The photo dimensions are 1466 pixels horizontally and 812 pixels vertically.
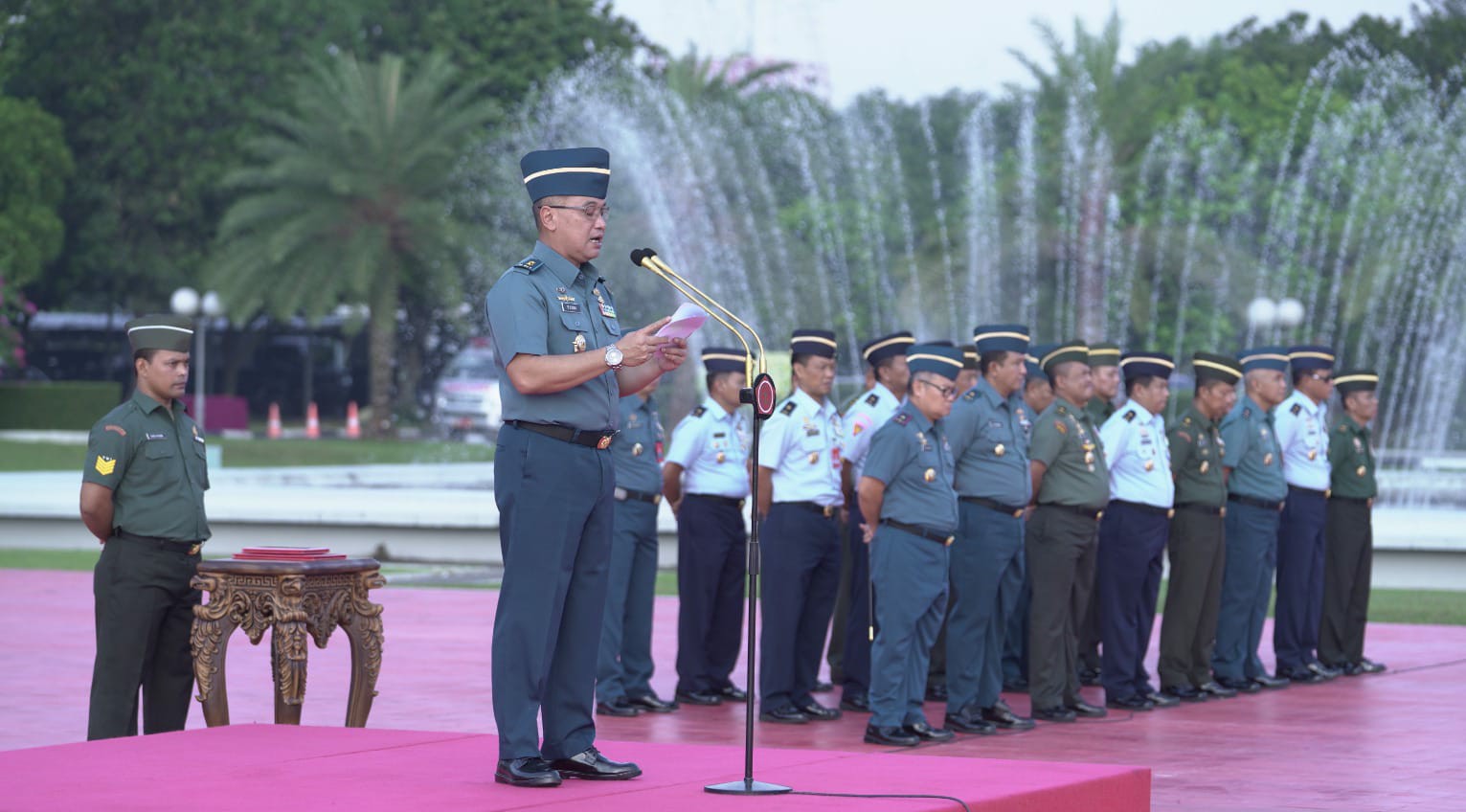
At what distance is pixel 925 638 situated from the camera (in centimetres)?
872

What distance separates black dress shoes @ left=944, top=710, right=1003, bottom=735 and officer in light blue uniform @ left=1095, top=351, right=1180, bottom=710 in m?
1.25

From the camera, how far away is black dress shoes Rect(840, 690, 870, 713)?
10125 millimetres

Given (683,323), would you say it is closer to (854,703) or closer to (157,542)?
(157,542)

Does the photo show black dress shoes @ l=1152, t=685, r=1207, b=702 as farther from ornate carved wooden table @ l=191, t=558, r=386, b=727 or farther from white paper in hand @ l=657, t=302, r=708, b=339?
white paper in hand @ l=657, t=302, r=708, b=339

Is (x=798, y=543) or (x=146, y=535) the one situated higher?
(x=146, y=535)

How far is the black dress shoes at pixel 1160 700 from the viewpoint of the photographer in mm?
10359

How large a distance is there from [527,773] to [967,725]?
4.02m

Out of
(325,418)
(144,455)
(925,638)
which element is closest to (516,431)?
(144,455)

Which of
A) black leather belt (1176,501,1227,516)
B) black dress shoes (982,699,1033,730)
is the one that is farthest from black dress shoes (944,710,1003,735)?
black leather belt (1176,501,1227,516)

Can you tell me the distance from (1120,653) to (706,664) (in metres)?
2.15

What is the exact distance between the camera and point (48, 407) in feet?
124

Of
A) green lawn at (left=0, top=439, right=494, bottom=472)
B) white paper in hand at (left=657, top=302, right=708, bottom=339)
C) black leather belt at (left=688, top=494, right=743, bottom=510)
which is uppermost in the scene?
white paper in hand at (left=657, top=302, right=708, bottom=339)

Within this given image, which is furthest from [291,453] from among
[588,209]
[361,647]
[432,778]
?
[588,209]

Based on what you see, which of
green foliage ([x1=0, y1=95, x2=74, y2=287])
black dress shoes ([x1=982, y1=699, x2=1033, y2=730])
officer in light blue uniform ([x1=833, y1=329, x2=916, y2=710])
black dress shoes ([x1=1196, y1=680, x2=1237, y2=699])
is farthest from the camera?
green foliage ([x1=0, y1=95, x2=74, y2=287])
